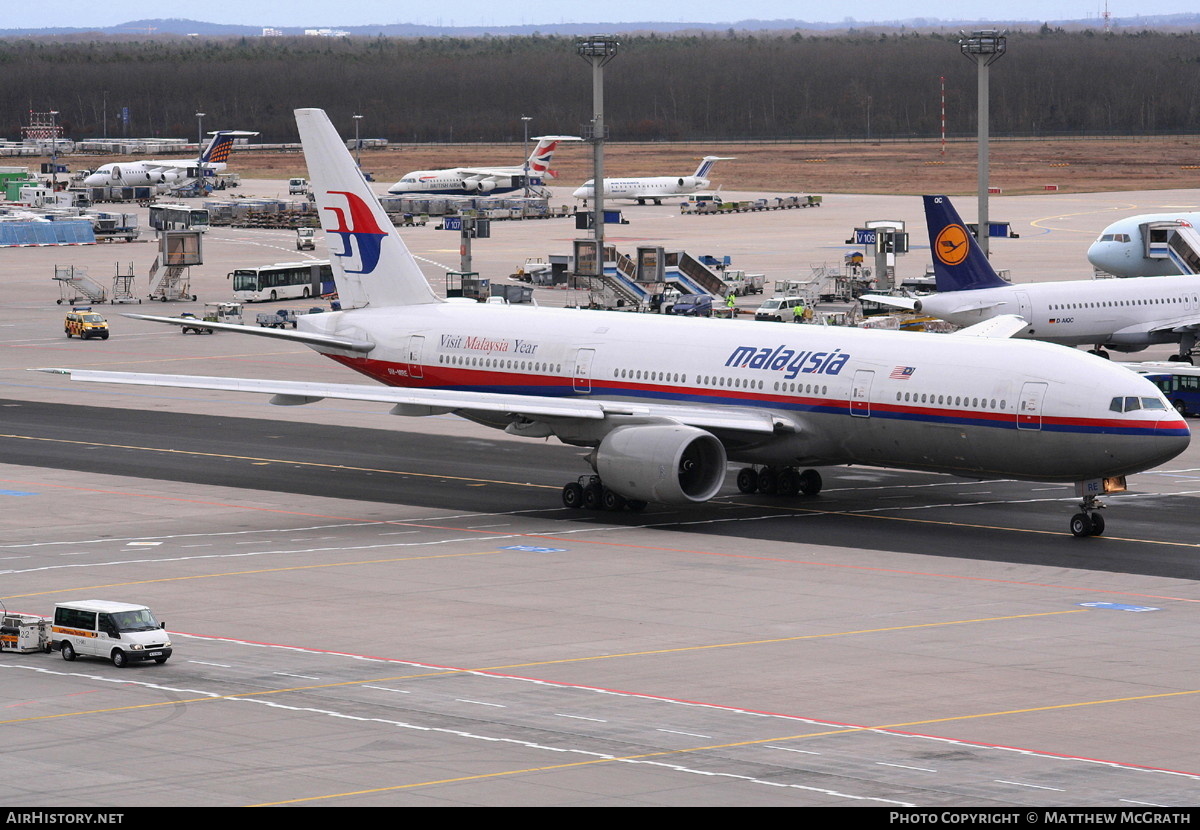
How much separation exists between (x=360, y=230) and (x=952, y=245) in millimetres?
28833

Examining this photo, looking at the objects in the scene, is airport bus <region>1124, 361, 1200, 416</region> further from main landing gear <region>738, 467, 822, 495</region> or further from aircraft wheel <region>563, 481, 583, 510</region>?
aircraft wheel <region>563, 481, 583, 510</region>

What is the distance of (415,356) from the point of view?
54.8 meters

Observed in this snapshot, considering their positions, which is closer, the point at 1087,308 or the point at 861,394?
the point at 861,394

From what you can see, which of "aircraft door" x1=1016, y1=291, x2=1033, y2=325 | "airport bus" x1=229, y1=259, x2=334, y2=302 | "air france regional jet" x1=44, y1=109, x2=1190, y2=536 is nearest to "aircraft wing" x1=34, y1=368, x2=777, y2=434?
"air france regional jet" x1=44, y1=109, x2=1190, y2=536

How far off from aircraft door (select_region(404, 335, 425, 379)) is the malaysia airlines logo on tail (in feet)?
11.8

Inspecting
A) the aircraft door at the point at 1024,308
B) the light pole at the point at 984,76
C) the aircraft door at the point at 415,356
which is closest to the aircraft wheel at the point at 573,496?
the aircraft door at the point at 415,356

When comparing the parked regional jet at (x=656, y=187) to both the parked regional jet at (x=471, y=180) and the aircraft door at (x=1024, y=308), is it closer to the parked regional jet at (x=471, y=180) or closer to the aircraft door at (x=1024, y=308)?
the parked regional jet at (x=471, y=180)

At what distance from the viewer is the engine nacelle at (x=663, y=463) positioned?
45.2 m

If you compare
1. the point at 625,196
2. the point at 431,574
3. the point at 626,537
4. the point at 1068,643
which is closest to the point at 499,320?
the point at 626,537

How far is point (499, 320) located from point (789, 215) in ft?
396

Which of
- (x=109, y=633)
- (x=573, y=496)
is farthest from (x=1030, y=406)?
(x=109, y=633)

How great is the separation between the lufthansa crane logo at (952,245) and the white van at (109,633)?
49.6m

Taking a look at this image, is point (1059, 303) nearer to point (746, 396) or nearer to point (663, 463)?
point (746, 396)

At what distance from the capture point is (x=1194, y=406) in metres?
64.5
